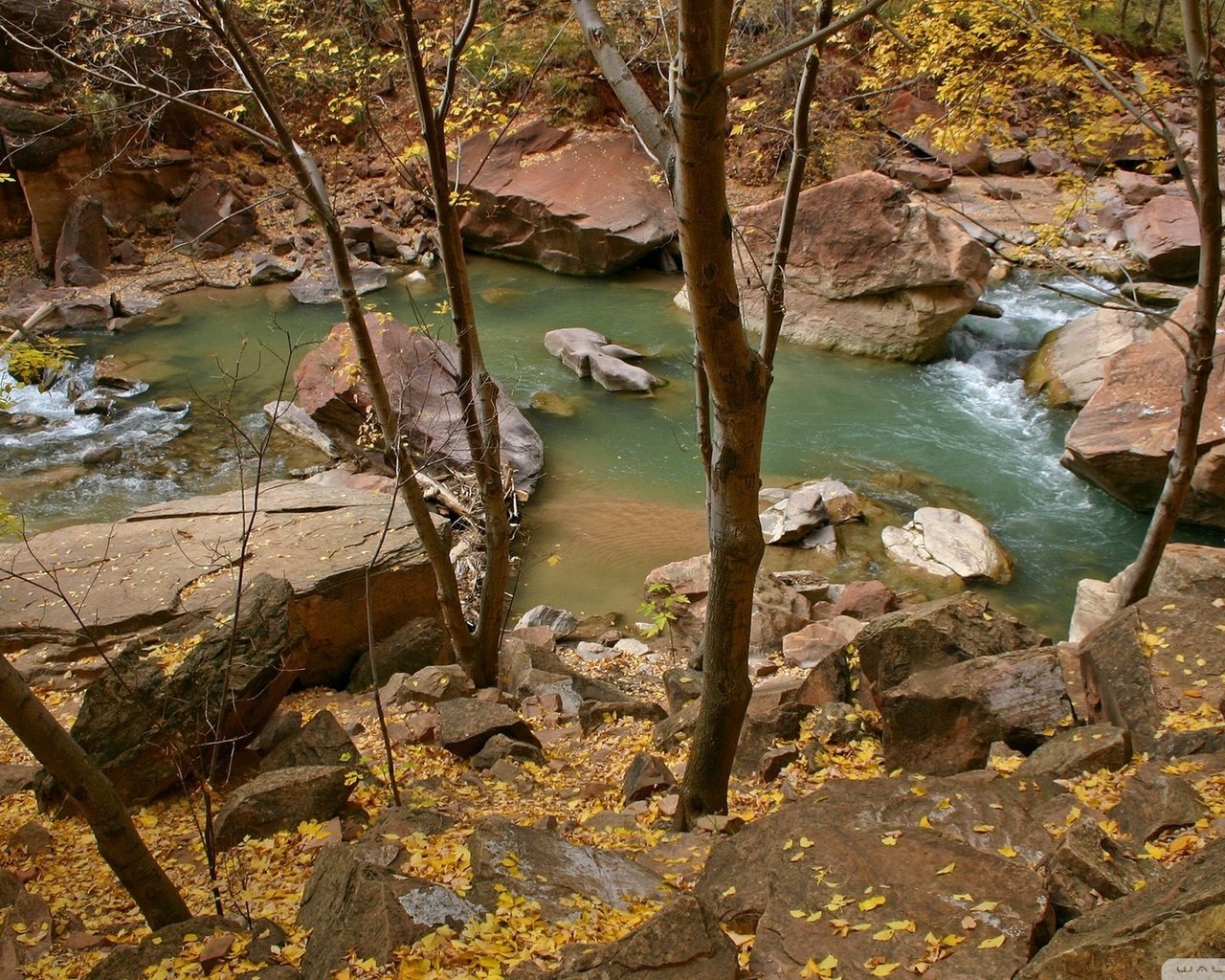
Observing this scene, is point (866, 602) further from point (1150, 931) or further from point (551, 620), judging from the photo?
point (1150, 931)

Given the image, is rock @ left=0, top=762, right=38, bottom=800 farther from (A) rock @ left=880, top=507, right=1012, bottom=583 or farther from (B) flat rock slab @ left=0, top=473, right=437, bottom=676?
(A) rock @ left=880, top=507, right=1012, bottom=583

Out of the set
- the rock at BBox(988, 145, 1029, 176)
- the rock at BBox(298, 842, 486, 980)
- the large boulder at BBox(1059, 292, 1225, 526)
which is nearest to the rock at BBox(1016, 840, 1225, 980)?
the rock at BBox(298, 842, 486, 980)

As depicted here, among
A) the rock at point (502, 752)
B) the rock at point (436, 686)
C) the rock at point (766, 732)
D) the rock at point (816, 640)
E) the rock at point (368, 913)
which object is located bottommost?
the rock at point (816, 640)

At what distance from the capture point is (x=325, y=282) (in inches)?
717

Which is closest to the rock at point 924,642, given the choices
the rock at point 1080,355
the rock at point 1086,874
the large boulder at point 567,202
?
the rock at point 1086,874

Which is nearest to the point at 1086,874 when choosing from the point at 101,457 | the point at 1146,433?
the point at 1146,433

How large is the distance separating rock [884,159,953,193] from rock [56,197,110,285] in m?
16.3

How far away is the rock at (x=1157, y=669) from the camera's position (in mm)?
4254

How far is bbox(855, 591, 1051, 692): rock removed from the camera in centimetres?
536

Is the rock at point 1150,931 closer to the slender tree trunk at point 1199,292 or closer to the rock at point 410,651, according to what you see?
the slender tree trunk at point 1199,292

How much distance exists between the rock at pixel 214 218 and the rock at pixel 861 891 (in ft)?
62.4

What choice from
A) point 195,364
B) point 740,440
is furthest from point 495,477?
point 195,364

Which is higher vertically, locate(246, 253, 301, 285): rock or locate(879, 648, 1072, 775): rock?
locate(879, 648, 1072, 775): rock

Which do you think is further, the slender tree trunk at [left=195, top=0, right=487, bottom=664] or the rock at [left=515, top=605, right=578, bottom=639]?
the rock at [left=515, top=605, right=578, bottom=639]
